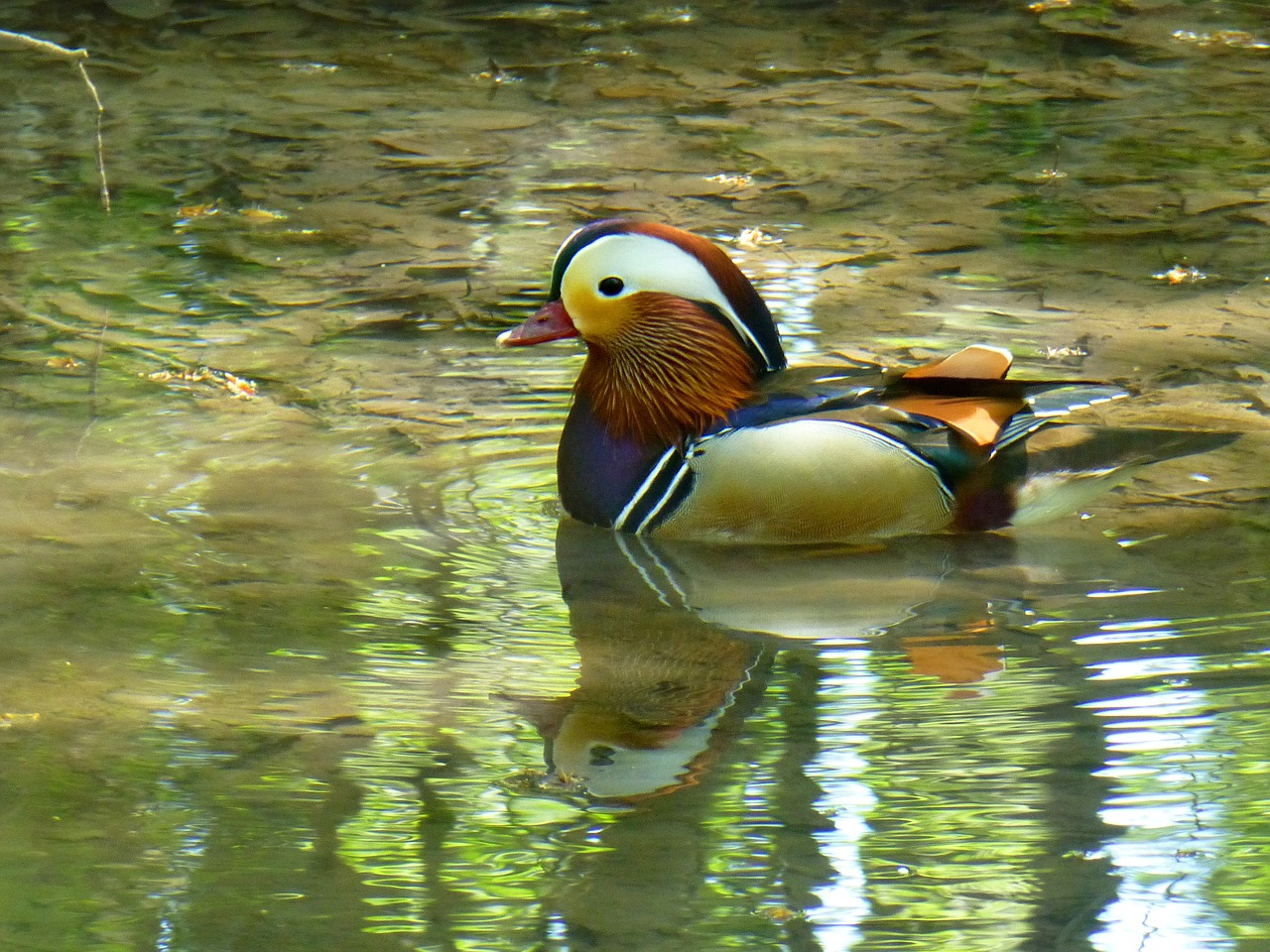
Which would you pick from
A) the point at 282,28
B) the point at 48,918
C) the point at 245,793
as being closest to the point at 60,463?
the point at 245,793

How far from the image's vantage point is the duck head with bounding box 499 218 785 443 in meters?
4.99

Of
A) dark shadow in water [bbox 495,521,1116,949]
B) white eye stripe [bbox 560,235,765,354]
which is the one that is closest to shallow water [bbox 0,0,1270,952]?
dark shadow in water [bbox 495,521,1116,949]

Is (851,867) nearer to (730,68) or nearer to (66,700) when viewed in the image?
(66,700)

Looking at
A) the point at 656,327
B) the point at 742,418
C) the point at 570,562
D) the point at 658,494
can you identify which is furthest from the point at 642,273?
the point at 570,562

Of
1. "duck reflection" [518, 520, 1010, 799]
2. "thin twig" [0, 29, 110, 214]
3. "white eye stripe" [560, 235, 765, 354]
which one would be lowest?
"duck reflection" [518, 520, 1010, 799]

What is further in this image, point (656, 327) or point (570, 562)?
point (656, 327)

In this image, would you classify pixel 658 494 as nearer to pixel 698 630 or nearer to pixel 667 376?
pixel 667 376

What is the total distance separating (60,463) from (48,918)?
2.52 m

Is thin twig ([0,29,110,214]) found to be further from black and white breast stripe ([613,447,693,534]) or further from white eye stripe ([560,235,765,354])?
black and white breast stripe ([613,447,693,534])

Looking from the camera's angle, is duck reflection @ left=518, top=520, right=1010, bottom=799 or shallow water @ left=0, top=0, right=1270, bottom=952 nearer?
shallow water @ left=0, top=0, right=1270, bottom=952

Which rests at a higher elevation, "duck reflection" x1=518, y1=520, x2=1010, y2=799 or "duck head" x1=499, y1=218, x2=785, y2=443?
"duck head" x1=499, y1=218, x2=785, y2=443

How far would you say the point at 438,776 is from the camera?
138 inches

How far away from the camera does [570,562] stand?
4.85m

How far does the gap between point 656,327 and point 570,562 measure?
30.8 inches
